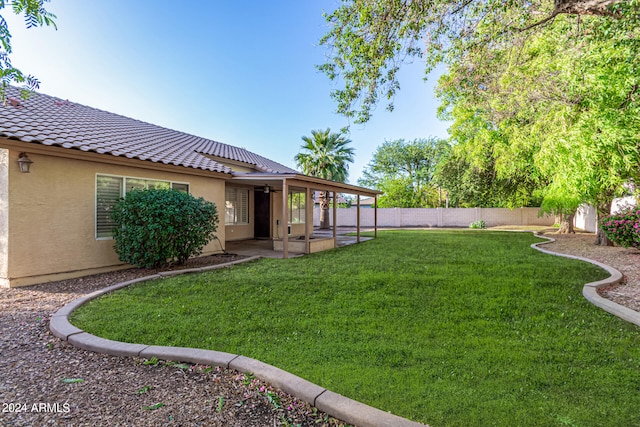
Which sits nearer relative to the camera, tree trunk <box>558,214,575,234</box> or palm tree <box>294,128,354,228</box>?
tree trunk <box>558,214,575,234</box>

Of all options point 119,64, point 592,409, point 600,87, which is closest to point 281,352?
point 592,409

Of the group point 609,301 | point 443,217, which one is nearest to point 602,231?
point 609,301

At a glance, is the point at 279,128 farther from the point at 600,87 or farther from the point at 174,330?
the point at 174,330

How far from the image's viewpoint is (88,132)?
816 cm

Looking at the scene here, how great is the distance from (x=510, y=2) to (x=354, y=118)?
3164mm

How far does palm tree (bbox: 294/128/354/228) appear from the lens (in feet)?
75.8

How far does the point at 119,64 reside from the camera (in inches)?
471

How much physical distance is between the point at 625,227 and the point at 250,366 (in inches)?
470

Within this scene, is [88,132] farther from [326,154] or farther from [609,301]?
[326,154]

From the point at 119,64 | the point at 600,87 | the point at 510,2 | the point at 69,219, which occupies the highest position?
the point at 119,64

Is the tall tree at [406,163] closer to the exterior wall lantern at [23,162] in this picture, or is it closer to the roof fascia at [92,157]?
the roof fascia at [92,157]

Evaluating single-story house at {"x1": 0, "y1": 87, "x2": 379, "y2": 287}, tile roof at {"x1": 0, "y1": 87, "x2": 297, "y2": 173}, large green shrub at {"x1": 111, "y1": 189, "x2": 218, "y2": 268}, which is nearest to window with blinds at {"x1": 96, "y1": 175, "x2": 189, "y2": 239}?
single-story house at {"x1": 0, "y1": 87, "x2": 379, "y2": 287}

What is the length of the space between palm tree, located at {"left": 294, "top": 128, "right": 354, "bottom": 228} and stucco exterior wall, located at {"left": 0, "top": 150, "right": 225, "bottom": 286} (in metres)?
16.2

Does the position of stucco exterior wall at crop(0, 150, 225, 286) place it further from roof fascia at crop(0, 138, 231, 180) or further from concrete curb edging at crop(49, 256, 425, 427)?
concrete curb edging at crop(49, 256, 425, 427)
